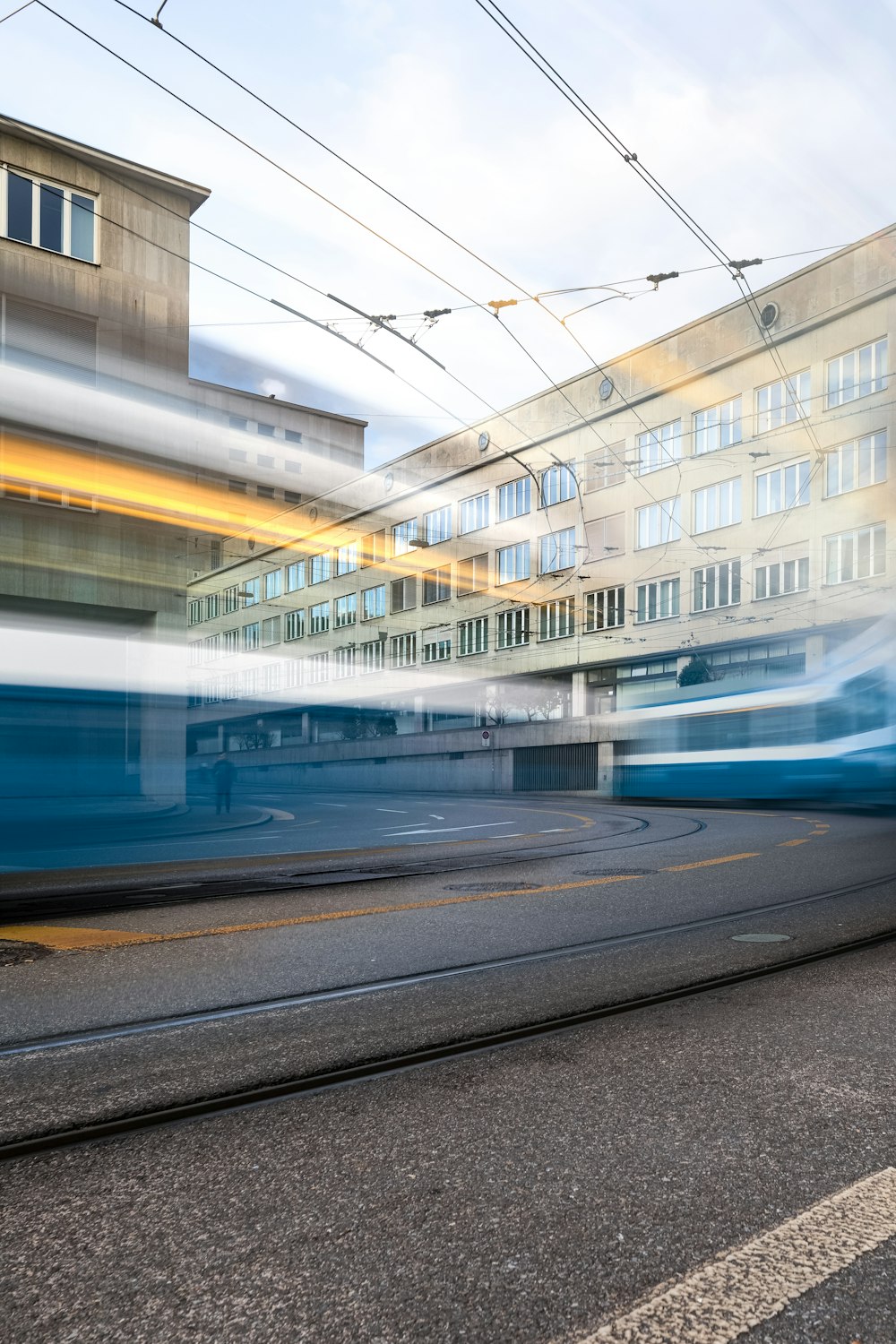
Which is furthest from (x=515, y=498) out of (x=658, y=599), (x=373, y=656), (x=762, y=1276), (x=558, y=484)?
(x=762, y=1276)

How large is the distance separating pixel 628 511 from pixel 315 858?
3253 centimetres

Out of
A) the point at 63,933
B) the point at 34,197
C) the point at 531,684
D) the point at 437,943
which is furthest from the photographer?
the point at 531,684

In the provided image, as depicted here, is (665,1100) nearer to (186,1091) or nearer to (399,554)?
(186,1091)

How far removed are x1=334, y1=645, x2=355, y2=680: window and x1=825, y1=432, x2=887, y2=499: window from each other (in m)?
21.0

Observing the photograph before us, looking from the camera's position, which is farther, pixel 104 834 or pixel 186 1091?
pixel 104 834

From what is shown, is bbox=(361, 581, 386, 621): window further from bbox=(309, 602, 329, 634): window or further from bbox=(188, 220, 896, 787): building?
bbox=(309, 602, 329, 634): window

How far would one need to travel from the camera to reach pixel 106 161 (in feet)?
70.9

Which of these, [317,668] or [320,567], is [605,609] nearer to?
[317,668]

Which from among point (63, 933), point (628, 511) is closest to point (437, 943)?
point (63, 933)

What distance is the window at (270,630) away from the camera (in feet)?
49.4

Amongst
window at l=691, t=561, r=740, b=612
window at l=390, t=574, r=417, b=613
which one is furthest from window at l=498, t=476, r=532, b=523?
window at l=390, t=574, r=417, b=613

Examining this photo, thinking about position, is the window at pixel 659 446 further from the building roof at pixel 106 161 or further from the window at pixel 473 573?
the building roof at pixel 106 161

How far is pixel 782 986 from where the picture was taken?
5.90 metres

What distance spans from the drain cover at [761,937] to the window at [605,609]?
1473 inches
